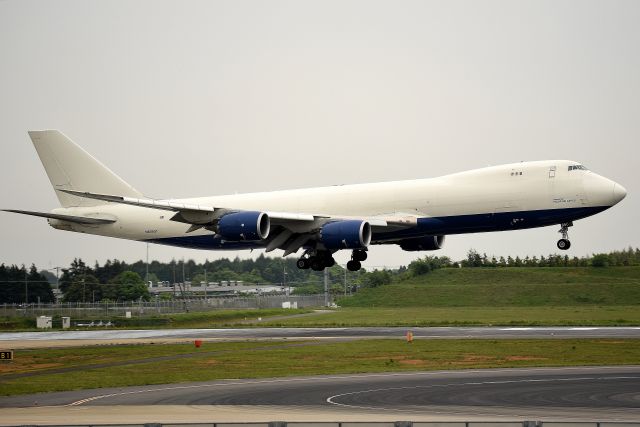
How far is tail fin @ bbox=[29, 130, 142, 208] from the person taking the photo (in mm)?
77812

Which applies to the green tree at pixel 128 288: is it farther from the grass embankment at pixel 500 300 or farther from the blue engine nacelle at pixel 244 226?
the blue engine nacelle at pixel 244 226

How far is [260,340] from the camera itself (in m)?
63.6

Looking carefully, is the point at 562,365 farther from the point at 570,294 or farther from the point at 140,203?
the point at 570,294

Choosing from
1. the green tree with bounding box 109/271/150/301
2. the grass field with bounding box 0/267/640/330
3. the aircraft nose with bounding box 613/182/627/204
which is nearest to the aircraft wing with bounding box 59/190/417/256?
the grass field with bounding box 0/267/640/330

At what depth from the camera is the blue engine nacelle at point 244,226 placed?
6506 centimetres

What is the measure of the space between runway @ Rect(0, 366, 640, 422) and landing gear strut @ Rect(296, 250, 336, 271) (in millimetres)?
27369

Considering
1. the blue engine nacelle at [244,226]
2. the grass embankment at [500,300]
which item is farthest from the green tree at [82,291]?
the blue engine nacelle at [244,226]

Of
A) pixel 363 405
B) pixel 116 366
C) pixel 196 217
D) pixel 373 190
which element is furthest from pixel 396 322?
pixel 363 405

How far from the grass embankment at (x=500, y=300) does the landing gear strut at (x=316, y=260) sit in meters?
6.65

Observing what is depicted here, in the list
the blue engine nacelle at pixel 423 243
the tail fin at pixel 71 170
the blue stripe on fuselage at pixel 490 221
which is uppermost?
the tail fin at pixel 71 170

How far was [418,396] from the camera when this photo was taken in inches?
1487

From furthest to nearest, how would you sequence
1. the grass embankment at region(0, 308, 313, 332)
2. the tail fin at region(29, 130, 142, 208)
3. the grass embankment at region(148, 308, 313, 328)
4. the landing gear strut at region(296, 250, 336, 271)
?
the grass embankment at region(148, 308, 313, 328)
the grass embankment at region(0, 308, 313, 332)
the tail fin at region(29, 130, 142, 208)
the landing gear strut at region(296, 250, 336, 271)

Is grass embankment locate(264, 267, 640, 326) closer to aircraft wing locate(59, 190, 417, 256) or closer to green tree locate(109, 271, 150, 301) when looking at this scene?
aircraft wing locate(59, 190, 417, 256)

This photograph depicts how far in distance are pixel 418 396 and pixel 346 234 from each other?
2795cm
